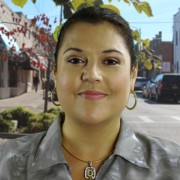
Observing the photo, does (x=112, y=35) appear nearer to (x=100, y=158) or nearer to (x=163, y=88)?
(x=100, y=158)

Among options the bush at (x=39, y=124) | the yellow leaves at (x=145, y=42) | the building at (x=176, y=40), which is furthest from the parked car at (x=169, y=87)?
the yellow leaves at (x=145, y=42)

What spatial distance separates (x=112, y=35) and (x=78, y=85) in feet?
0.83

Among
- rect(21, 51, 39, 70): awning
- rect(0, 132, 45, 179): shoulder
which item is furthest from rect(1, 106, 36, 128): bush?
rect(0, 132, 45, 179): shoulder

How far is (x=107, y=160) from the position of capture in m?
1.52

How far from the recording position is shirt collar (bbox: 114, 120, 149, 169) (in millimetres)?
1507

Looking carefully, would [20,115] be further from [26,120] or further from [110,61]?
[110,61]

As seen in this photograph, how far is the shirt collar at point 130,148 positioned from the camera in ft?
4.94

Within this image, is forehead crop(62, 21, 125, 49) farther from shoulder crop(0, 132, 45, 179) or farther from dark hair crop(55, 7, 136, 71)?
shoulder crop(0, 132, 45, 179)

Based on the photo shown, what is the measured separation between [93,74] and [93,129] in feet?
0.72

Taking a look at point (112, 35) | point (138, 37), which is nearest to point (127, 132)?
point (112, 35)

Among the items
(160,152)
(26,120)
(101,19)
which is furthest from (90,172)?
(26,120)

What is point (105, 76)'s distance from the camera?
1538 millimetres

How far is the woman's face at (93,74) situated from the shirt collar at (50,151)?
98 mm

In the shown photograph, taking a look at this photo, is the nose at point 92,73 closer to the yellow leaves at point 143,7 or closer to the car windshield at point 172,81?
the yellow leaves at point 143,7
